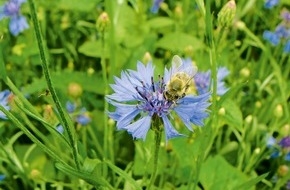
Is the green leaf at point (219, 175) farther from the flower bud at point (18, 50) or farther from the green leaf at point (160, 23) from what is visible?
the flower bud at point (18, 50)

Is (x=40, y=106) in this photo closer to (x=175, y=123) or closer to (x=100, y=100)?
(x=100, y=100)

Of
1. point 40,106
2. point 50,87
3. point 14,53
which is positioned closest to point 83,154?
point 50,87

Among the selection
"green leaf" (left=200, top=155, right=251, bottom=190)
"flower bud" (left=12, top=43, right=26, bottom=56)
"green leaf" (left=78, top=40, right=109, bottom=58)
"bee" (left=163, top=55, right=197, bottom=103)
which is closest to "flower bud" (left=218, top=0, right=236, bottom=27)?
"bee" (left=163, top=55, right=197, bottom=103)

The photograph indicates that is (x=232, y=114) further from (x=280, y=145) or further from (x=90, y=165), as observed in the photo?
(x=90, y=165)

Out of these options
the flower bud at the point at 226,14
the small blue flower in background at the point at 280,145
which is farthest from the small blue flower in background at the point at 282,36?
the flower bud at the point at 226,14

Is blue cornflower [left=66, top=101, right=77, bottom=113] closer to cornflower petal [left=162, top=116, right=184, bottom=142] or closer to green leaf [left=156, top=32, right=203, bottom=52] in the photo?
green leaf [left=156, top=32, right=203, bottom=52]

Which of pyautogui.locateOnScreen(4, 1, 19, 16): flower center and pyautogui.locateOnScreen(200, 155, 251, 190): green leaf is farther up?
pyautogui.locateOnScreen(4, 1, 19, 16): flower center

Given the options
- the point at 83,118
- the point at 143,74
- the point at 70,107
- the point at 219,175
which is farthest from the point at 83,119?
the point at 143,74
